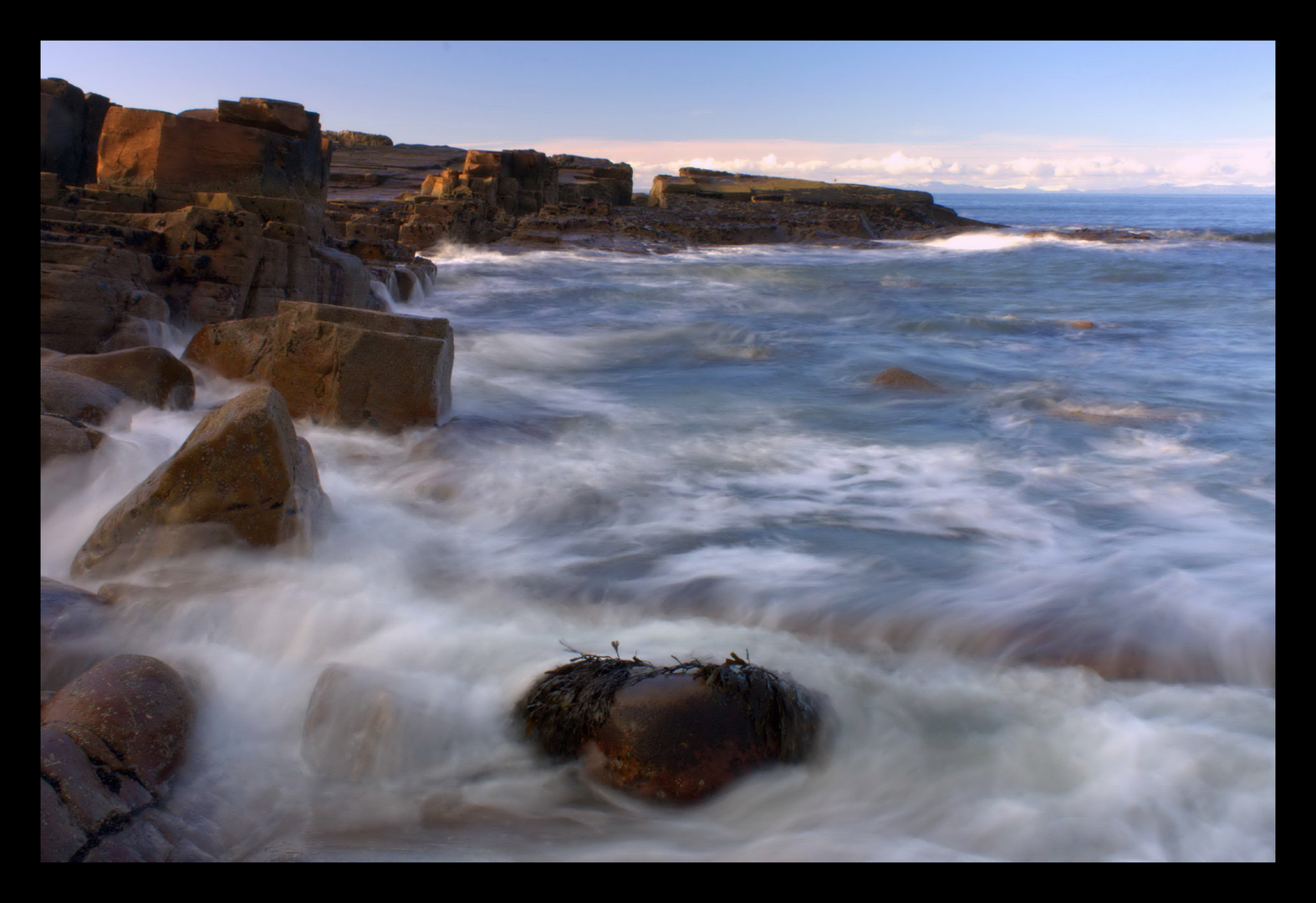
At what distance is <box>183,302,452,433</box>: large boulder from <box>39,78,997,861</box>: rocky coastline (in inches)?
0.5

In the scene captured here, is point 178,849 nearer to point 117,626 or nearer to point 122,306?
point 117,626

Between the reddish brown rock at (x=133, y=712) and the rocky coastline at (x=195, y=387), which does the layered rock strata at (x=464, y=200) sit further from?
the reddish brown rock at (x=133, y=712)

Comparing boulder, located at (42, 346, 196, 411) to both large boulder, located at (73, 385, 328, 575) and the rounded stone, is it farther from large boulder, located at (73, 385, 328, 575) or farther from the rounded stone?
the rounded stone

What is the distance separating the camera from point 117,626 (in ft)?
10.1

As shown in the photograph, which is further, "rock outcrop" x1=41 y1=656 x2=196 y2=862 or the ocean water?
the ocean water

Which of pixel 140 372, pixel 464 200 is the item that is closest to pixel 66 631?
pixel 140 372

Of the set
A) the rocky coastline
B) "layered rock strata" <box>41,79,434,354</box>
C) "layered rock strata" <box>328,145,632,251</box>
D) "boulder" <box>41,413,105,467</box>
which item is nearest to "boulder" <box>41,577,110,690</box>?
the rocky coastline

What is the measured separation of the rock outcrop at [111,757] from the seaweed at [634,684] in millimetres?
1017

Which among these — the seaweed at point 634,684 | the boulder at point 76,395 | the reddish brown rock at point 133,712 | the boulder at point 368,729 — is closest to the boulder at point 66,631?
the reddish brown rock at point 133,712

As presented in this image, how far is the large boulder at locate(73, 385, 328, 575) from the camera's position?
348 cm

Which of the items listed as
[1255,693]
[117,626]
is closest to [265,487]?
[117,626]

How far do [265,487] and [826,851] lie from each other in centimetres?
254

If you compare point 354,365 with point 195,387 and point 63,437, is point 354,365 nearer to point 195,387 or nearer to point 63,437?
point 195,387
